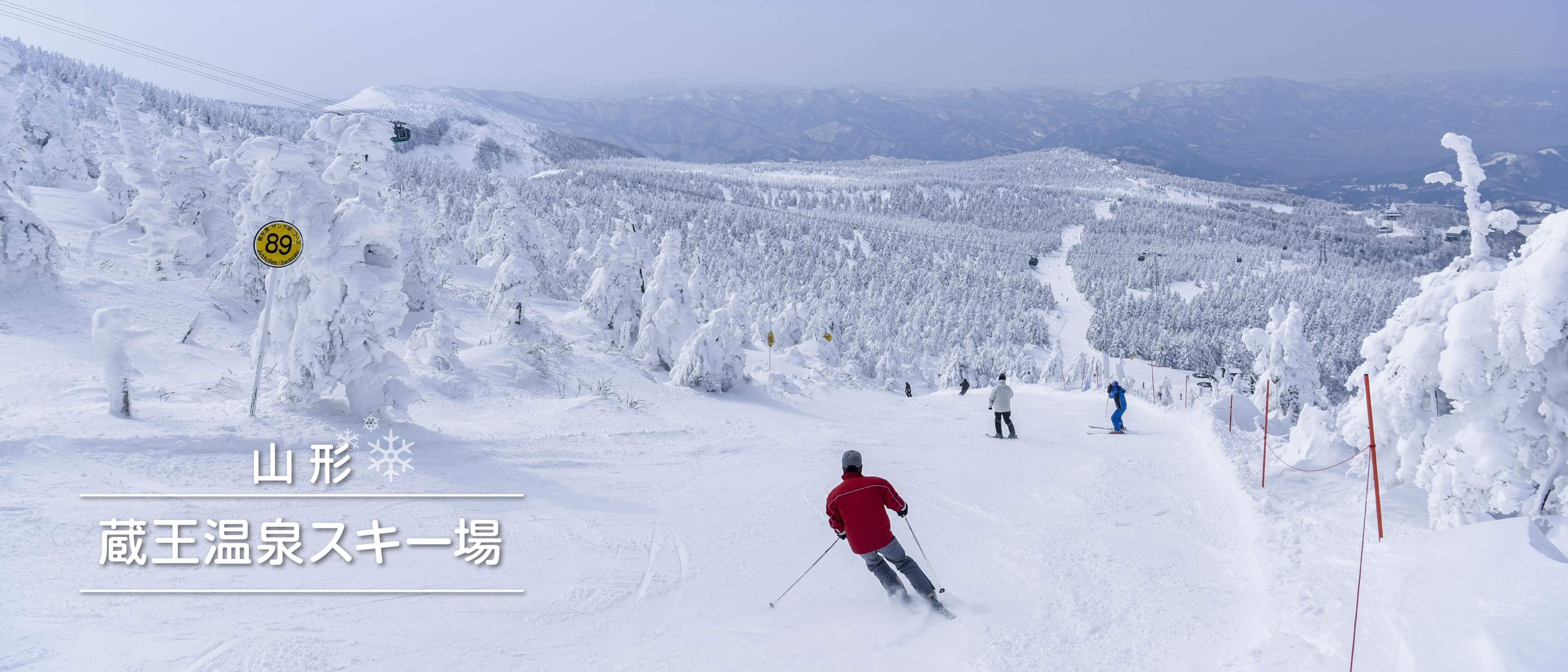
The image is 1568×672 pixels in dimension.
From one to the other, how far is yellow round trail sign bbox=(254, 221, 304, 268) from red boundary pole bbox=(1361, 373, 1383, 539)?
511 inches

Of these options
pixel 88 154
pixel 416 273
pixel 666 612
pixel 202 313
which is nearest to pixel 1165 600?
pixel 666 612

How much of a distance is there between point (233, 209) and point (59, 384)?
21316mm

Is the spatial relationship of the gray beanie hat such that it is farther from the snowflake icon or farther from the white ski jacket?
the white ski jacket

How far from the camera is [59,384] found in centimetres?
1042

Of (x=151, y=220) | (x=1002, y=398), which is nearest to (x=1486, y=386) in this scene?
(x=1002, y=398)

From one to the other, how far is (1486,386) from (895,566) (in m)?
7.25

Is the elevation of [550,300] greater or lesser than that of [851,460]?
greater

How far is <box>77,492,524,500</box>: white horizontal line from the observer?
21.3 ft

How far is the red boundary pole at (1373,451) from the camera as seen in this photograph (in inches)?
288

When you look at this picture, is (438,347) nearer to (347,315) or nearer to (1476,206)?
(347,315)

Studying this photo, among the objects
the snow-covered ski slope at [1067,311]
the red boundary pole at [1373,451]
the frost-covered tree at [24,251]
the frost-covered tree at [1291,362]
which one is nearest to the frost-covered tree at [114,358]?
the frost-covered tree at [24,251]

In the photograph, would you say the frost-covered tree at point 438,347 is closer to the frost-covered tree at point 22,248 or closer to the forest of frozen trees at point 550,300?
the forest of frozen trees at point 550,300

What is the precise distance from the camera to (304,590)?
17.4 feet

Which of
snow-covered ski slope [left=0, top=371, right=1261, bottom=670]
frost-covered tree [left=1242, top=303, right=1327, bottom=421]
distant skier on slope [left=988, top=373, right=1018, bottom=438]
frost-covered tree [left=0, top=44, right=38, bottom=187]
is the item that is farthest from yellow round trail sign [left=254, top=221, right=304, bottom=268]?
frost-covered tree [left=1242, top=303, right=1327, bottom=421]
